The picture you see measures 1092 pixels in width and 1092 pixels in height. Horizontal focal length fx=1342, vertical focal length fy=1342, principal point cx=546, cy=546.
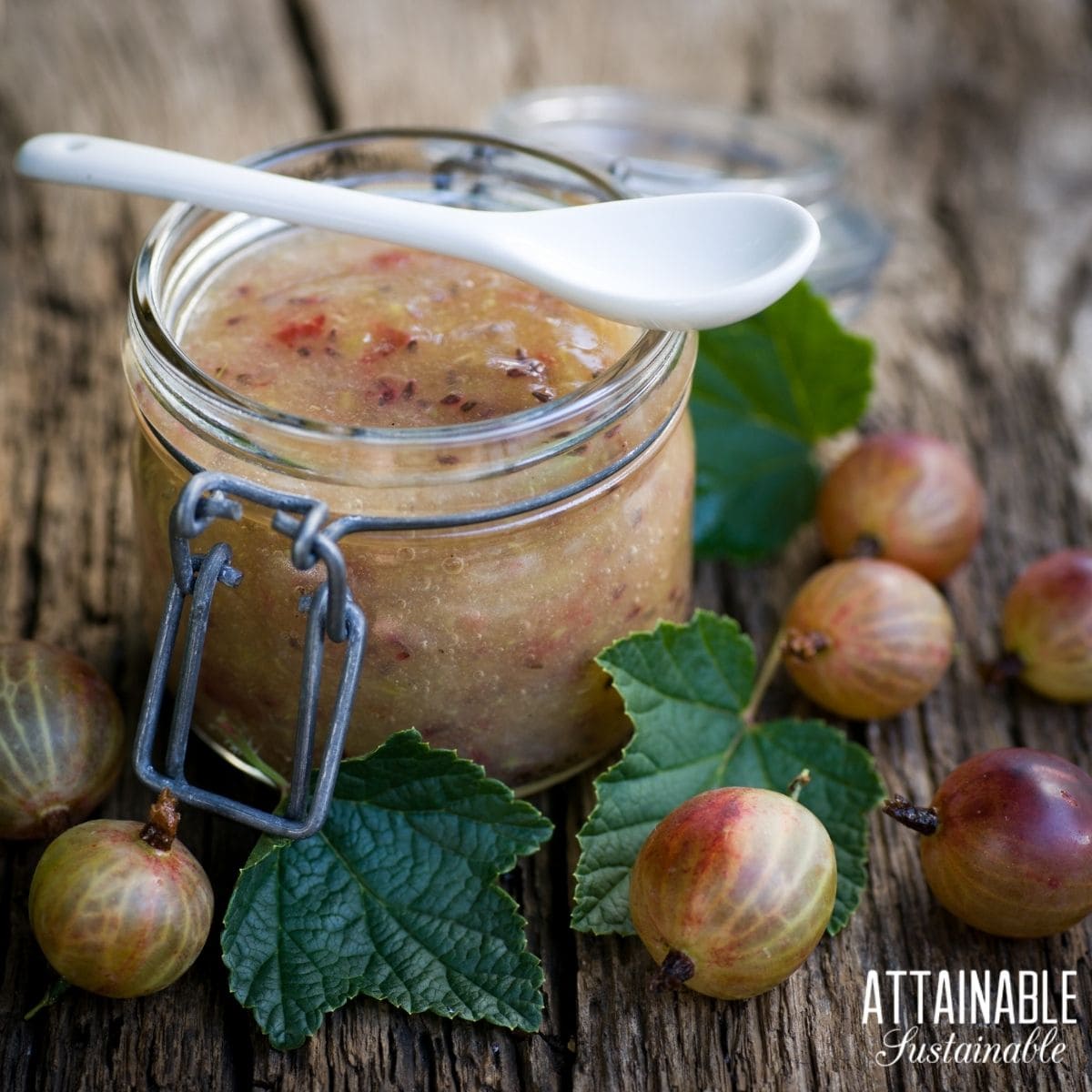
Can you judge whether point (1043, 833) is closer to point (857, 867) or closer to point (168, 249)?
point (857, 867)

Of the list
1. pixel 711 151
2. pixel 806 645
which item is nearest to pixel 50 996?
pixel 806 645

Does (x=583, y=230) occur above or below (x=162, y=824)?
above

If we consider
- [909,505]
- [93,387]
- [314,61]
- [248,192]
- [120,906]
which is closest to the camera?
[120,906]

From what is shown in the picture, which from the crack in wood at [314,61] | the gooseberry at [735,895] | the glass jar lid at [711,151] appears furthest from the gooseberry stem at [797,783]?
the crack in wood at [314,61]

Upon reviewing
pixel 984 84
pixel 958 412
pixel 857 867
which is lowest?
pixel 857 867

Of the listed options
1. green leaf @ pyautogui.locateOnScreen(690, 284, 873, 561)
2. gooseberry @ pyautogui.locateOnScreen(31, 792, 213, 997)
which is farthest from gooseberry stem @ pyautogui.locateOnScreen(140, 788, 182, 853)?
green leaf @ pyautogui.locateOnScreen(690, 284, 873, 561)

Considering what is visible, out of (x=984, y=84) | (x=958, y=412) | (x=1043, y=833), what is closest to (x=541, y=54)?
(x=984, y=84)

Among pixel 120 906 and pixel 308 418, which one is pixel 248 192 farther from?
pixel 120 906

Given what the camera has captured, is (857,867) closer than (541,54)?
Yes
